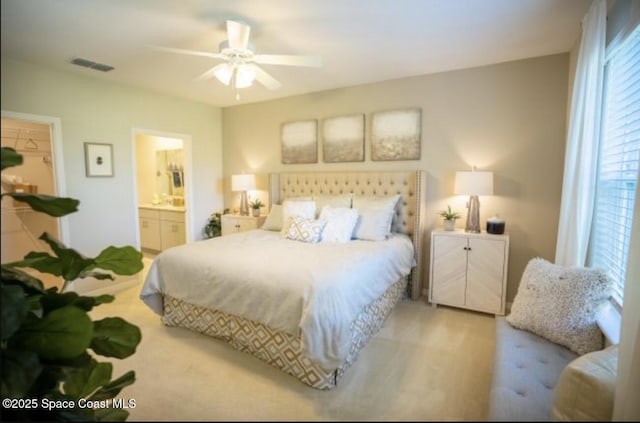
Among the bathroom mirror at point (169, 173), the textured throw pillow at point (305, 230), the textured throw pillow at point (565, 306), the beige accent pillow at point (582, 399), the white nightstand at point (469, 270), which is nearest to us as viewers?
the beige accent pillow at point (582, 399)

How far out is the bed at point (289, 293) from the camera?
1.75 metres

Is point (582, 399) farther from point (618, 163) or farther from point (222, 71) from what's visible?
point (222, 71)

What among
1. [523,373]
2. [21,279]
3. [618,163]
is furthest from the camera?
[618,163]

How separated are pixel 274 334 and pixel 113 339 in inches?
53.5

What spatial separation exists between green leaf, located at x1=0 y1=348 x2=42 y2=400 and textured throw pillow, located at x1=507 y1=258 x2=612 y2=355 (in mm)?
2026

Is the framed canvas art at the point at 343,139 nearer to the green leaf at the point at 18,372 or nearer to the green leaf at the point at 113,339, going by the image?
the green leaf at the point at 113,339

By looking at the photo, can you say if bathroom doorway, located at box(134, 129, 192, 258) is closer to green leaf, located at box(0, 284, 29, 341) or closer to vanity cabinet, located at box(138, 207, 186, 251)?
vanity cabinet, located at box(138, 207, 186, 251)

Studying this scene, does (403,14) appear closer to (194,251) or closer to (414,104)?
(414,104)

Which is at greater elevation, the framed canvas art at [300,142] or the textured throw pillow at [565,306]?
the framed canvas art at [300,142]

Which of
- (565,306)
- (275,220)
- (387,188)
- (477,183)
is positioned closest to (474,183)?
(477,183)

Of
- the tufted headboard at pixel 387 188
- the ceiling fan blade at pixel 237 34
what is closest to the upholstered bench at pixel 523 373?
the tufted headboard at pixel 387 188

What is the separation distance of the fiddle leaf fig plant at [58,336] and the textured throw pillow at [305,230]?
219cm

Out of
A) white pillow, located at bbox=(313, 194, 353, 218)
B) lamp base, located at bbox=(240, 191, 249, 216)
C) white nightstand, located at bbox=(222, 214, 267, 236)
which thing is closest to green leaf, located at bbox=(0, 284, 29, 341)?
white pillow, located at bbox=(313, 194, 353, 218)

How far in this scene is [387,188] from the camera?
349 cm
